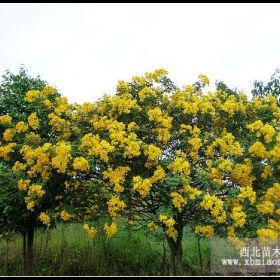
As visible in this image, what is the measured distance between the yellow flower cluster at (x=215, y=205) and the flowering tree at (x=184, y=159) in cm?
1

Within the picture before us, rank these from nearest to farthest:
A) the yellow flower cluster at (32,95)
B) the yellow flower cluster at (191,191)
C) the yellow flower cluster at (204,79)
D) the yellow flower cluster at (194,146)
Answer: the yellow flower cluster at (191,191) < the yellow flower cluster at (194,146) < the yellow flower cluster at (32,95) < the yellow flower cluster at (204,79)

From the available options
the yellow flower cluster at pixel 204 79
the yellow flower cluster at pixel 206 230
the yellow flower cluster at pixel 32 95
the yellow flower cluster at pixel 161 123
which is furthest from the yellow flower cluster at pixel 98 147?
the yellow flower cluster at pixel 204 79

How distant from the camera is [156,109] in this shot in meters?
6.79

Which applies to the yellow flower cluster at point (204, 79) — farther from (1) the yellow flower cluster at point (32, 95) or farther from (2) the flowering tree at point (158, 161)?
(1) the yellow flower cluster at point (32, 95)

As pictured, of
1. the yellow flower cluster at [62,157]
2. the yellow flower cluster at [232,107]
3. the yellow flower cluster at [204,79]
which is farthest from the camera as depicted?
the yellow flower cluster at [204,79]

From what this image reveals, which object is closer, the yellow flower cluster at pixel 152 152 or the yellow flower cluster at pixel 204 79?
the yellow flower cluster at pixel 152 152

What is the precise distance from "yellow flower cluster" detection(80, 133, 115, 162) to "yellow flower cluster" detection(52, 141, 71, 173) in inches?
11.4

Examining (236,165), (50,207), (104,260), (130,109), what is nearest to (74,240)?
(104,260)

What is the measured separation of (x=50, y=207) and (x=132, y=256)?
9.64 ft

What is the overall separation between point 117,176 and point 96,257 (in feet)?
11.0

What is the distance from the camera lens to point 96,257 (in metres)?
9.00

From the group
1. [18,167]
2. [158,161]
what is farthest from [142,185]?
[18,167]

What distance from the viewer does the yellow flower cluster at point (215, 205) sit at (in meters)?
5.82

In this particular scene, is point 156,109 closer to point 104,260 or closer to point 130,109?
point 130,109
